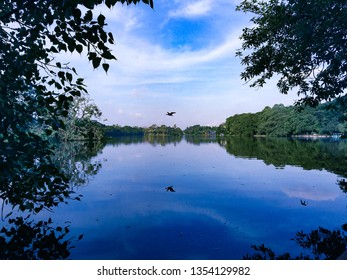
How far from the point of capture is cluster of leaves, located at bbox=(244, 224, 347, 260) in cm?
646

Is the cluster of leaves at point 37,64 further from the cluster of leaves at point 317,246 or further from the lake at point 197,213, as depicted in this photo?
the cluster of leaves at point 317,246

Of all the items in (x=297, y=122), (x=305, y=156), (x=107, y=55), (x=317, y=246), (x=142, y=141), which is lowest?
(x=317, y=246)

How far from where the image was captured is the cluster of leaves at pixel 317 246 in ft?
21.2

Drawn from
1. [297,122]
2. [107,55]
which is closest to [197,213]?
A: [107,55]

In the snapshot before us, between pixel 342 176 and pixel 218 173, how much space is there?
8055mm

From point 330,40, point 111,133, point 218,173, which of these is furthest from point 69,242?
point 111,133

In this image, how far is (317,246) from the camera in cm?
700

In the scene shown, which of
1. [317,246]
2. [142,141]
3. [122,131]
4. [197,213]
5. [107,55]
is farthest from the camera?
[122,131]

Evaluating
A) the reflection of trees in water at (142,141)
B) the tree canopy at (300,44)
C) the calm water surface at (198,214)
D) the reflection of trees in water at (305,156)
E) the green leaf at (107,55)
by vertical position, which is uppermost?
the tree canopy at (300,44)

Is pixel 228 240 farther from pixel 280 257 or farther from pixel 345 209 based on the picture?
pixel 345 209

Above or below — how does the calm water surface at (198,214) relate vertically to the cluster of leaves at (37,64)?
below

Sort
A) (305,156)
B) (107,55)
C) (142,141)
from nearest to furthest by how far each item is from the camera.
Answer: (107,55)
(305,156)
(142,141)

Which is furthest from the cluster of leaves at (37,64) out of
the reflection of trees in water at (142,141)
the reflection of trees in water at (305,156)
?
the reflection of trees in water at (142,141)

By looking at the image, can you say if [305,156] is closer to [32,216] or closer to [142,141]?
[32,216]
